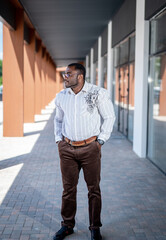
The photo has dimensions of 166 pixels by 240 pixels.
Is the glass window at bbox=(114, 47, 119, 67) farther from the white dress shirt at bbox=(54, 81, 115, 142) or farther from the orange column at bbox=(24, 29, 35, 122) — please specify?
the white dress shirt at bbox=(54, 81, 115, 142)

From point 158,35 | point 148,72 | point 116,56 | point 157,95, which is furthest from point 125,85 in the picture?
point 158,35

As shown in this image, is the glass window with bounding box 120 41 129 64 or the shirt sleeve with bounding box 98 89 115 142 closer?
the shirt sleeve with bounding box 98 89 115 142

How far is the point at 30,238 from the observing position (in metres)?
3.28

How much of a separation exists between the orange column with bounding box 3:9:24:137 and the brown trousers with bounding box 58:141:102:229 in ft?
21.9

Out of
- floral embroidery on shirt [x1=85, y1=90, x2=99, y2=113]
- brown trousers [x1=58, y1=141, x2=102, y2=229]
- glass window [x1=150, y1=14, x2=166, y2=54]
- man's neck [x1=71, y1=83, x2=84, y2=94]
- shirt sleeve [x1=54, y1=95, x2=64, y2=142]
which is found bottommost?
brown trousers [x1=58, y1=141, x2=102, y2=229]

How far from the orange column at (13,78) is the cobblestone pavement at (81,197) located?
2.20m

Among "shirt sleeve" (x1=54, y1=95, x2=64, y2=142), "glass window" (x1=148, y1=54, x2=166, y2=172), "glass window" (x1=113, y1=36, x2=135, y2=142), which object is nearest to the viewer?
"shirt sleeve" (x1=54, y1=95, x2=64, y2=142)

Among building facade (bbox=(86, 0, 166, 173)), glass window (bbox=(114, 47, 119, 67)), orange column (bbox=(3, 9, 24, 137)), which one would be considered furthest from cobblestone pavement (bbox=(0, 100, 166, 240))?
glass window (bbox=(114, 47, 119, 67))

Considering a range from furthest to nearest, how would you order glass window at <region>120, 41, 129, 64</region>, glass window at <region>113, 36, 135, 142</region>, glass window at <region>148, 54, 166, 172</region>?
glass window at <region>120, 41, 129, 64</region>
glass window at <region>113, 36, 135, 142</region>
glass window at <region>148, 54, 166, 172</region>

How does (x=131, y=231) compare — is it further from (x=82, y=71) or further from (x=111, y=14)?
(x=111, y=14)

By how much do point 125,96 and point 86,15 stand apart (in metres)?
3.15

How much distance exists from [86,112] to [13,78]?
6997 millimetres

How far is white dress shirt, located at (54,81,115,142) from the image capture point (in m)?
3.04

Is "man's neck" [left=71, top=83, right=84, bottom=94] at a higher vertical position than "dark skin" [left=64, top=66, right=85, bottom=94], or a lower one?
lower
